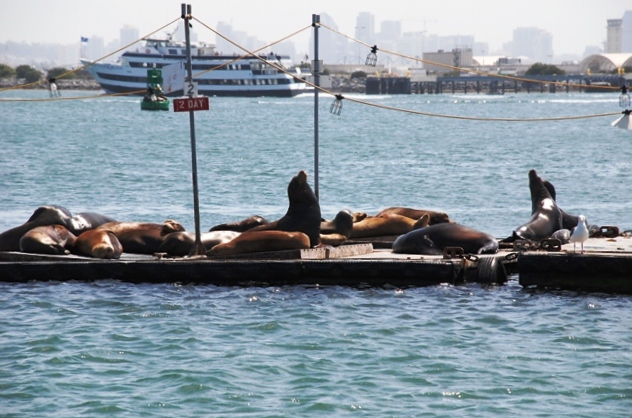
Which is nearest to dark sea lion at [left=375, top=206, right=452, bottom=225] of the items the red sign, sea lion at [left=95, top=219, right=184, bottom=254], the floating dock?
the floating dock

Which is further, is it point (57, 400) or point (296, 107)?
point (296, 107)

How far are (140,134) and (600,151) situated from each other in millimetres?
29003

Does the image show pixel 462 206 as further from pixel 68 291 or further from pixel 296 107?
pixel 296 107

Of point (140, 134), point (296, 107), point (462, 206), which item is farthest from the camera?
point (296, 107)

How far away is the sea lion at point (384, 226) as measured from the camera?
17.2 meters

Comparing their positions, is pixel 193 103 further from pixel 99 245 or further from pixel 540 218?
pixel 540 218

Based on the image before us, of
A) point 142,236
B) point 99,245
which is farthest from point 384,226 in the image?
point 99,245

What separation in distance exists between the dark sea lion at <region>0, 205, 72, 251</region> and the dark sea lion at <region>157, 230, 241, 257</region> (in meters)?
1.70

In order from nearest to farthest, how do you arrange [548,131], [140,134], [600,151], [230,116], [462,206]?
[462,206] → [600,151] → [140,134] → [548,131] → [230,116]

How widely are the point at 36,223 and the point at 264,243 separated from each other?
12.0 ft

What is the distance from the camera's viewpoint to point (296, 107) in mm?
112188

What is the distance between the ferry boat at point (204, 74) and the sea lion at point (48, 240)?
10566 cm

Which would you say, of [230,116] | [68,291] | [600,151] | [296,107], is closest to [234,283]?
[68,291]

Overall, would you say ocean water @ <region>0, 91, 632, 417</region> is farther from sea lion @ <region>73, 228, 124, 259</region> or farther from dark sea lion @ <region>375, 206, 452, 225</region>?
dark sea lion @ <region>375, 206, 452, 225</region>
